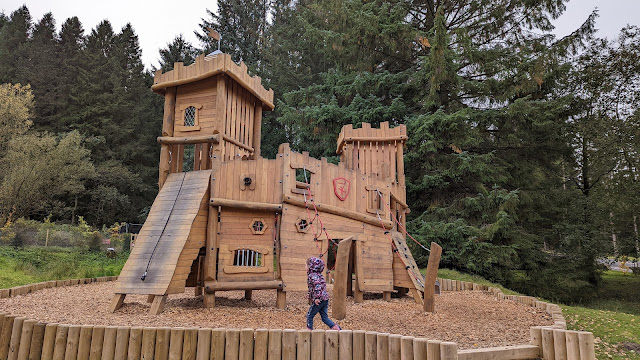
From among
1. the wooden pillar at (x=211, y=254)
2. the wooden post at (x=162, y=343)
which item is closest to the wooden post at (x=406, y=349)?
the wooden post at (x=162, y=343)

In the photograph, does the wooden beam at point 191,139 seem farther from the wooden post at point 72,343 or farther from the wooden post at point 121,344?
the wooden post at point 121,344

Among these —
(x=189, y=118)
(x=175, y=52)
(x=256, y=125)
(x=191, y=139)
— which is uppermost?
(x=175, y=52)

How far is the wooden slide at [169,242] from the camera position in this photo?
242 inches

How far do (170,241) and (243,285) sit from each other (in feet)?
4.85

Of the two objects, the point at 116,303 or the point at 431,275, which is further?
the point at 431,275

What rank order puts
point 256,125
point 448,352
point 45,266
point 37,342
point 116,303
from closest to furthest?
point 448,352 < point 37,342 < point 116,303 < point 256,125 < point 45,266

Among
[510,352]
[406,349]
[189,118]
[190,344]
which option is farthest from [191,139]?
[510,352]

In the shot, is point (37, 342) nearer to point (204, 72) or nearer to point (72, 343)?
point (72, 343)

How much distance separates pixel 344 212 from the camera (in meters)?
8.08

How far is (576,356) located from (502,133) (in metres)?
14.1

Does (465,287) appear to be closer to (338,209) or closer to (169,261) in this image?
(338,209)

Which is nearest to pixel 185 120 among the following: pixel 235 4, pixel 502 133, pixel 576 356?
pixel 576 356

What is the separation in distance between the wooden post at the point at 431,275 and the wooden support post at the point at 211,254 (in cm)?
395

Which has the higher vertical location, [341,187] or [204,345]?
[341,187]
